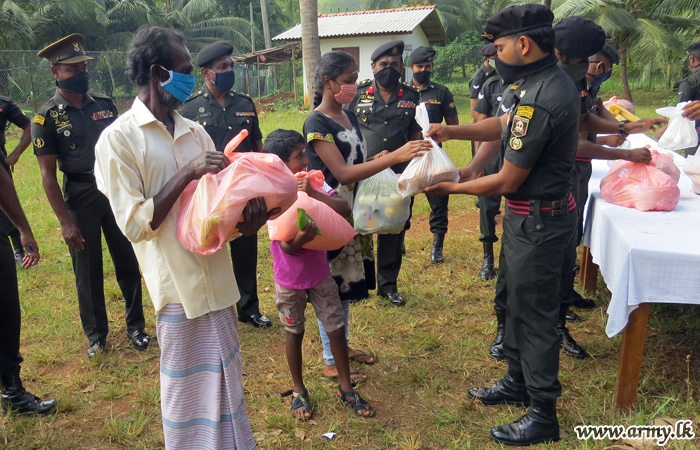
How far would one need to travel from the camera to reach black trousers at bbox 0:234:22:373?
3.00m

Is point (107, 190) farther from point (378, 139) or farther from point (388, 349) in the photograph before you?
point (378, 139)

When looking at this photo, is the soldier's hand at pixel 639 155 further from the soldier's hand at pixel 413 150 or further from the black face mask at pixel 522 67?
the soldier's hand at pixel 413 150

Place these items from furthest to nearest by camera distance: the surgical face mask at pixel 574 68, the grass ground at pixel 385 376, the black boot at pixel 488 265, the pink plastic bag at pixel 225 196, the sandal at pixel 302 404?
the black boot at pixel 488 265, the surgical face mask at pixel 574 68, the sandal at pixel 302 404, the grass ground at pixel 385 376, the pink plastic bag at pixel 225 196

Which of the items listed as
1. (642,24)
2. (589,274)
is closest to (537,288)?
(589,274)

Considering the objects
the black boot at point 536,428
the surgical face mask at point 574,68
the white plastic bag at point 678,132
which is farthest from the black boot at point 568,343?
the surgical face mask at point 574,68

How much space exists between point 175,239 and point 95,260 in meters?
2.04

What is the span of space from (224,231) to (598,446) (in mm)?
2205

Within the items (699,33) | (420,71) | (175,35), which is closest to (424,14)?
(699,33)

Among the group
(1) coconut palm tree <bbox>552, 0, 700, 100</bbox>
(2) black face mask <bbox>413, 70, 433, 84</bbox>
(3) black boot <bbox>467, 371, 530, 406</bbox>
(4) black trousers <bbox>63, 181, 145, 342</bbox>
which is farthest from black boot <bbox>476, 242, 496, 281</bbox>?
(1) coconut palm tree <bbox>552, 0, 700, 100</bbox>

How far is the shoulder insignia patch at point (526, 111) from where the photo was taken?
2.48 meters

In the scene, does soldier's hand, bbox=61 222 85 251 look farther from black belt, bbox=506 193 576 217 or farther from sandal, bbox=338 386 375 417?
black belt, bbox=506 193 576 217

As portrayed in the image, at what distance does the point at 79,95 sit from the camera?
12.1ft

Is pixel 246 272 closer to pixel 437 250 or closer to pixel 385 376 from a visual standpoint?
pixel 385 376

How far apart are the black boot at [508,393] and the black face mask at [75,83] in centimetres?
331
